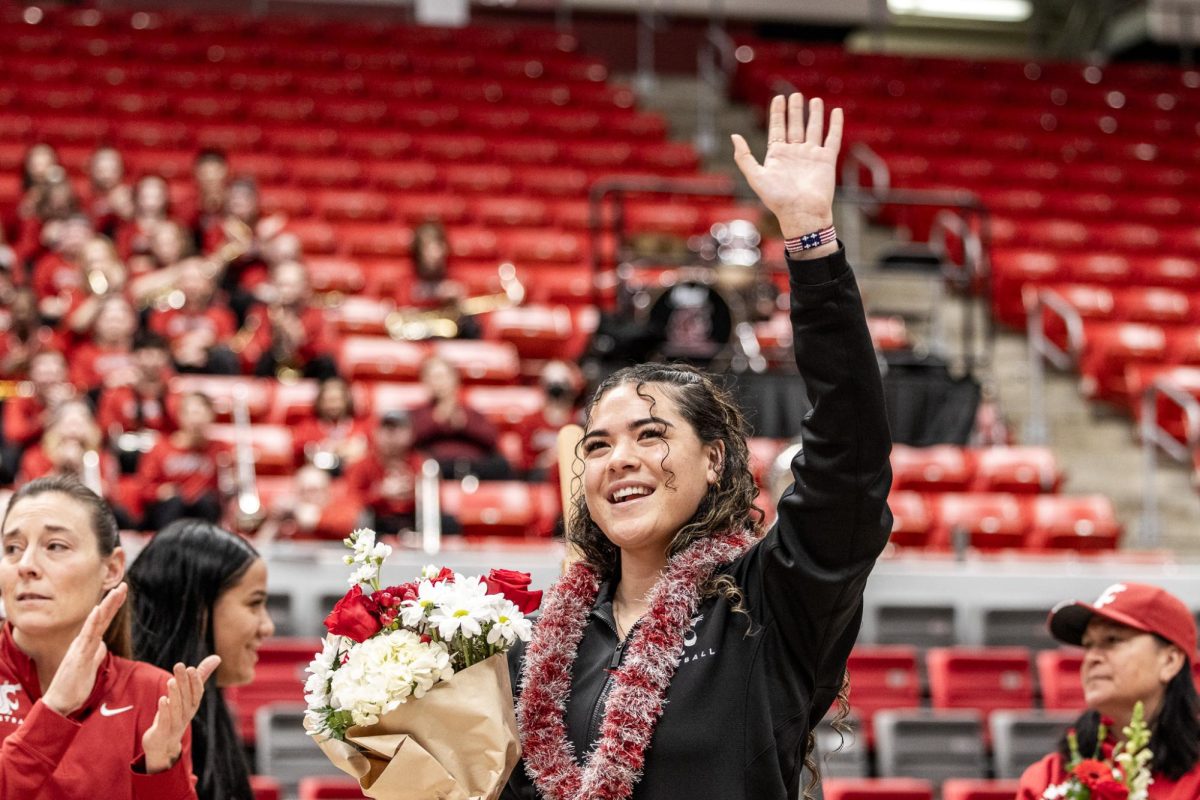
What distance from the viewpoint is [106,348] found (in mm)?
8227

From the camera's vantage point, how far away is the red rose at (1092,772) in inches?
129

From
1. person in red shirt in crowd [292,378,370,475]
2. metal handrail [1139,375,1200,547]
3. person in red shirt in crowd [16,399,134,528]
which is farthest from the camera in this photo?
metal handrail [1139,375,1200,547]

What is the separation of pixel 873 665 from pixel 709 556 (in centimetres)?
389

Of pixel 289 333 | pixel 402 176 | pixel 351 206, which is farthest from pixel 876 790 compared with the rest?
pixel 402 176

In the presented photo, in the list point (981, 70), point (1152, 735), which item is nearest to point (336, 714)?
point (1152, 735)

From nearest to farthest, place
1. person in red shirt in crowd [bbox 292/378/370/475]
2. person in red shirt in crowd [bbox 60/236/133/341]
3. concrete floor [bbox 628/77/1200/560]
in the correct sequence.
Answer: person in red shirt in crowd [bbox 292/378/370/475], person in red shirt in crowd [bbox 60/236/133/341], concrete floor [bbox 628/77/1200/560]

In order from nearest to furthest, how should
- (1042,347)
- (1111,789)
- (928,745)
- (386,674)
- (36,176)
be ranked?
1. (386,674)
2. (1111,789)
3. (928,745)
4. (36,176)
5. (1042,347)

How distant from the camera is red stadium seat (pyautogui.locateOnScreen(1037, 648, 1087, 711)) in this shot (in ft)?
20.4

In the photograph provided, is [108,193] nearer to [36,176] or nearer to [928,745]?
[36,176]

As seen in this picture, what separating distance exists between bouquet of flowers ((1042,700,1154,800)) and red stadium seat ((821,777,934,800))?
1.52 meters

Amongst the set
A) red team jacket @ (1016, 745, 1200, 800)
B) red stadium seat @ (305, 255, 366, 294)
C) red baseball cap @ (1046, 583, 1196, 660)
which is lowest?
red team jacket @ (1016, 745, 1200, 800)

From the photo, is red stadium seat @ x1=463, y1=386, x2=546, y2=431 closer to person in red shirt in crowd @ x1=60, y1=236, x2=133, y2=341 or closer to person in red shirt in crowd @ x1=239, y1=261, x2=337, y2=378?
person in red shirt in crowd @ x1=239, y1=261, x2=337, y2=378

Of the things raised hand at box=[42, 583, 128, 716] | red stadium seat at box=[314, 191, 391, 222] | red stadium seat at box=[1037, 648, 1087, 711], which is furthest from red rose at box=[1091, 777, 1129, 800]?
red stadium seat at box=[314, 191, 391, 222]

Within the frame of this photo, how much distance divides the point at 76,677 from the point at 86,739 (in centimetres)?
14
